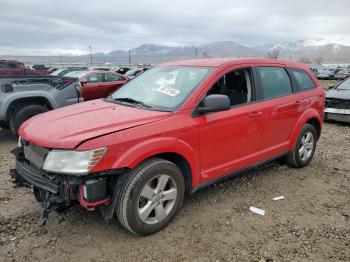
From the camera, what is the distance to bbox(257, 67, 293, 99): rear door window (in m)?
4.33

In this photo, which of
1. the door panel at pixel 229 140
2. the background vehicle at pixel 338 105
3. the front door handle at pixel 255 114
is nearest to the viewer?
the door panel at pixel 229 140

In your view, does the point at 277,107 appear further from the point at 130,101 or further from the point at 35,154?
the point at 35,154

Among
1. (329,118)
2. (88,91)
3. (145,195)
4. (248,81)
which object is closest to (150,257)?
(145,195)

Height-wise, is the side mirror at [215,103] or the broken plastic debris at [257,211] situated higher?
the side mirror at [215,103]

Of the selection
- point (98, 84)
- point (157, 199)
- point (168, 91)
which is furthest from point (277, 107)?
point (98, 84)

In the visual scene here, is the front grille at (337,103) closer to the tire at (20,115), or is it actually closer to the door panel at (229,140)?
the door panel at (229,140)

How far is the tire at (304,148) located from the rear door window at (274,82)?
0.75 m

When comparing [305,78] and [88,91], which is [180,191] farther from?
[88,91]

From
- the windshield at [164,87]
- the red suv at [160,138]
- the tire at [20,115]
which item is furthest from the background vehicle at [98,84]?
the red suv at [160,138]

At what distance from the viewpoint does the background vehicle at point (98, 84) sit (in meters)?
10.8

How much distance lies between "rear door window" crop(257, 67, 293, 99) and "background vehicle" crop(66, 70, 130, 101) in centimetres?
680

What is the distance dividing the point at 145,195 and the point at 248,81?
81.6 inches

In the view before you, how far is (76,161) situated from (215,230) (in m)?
1.60

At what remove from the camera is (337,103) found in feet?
29.3
